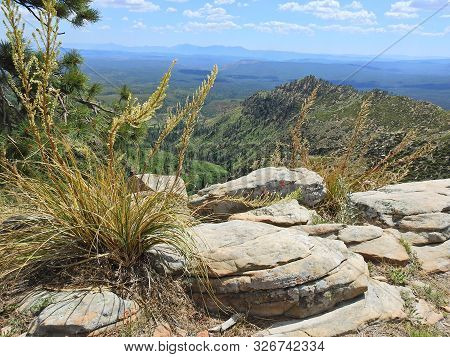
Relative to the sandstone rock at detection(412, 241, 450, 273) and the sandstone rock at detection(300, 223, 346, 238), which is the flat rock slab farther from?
the sandstone rock at detection(412, 241, 450, 273)

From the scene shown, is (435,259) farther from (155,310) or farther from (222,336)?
(155,310)

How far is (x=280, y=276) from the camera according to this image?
12.7 ft

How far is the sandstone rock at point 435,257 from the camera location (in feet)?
17.2

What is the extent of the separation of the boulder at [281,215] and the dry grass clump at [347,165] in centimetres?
69

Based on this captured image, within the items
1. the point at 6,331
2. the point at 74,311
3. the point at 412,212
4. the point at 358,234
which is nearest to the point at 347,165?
the point at 412,212

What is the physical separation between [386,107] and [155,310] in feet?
413

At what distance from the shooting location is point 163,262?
4.14 metres

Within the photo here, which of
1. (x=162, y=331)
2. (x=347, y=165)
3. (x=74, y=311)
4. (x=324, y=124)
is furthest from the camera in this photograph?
(x=324, y=124)

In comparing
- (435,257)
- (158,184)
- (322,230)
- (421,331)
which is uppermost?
(158,184)

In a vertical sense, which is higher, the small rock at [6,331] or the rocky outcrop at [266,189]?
the rocky outcrop at [266,189]

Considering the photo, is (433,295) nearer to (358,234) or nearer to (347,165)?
(358,234)

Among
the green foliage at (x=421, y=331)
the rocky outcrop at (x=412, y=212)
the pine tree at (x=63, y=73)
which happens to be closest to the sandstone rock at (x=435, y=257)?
the rocky outcrop at (x=412, y=212)

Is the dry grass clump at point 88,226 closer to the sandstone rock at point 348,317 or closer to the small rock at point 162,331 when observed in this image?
the small rock at point 162,331

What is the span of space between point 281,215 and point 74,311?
3.22 meters
